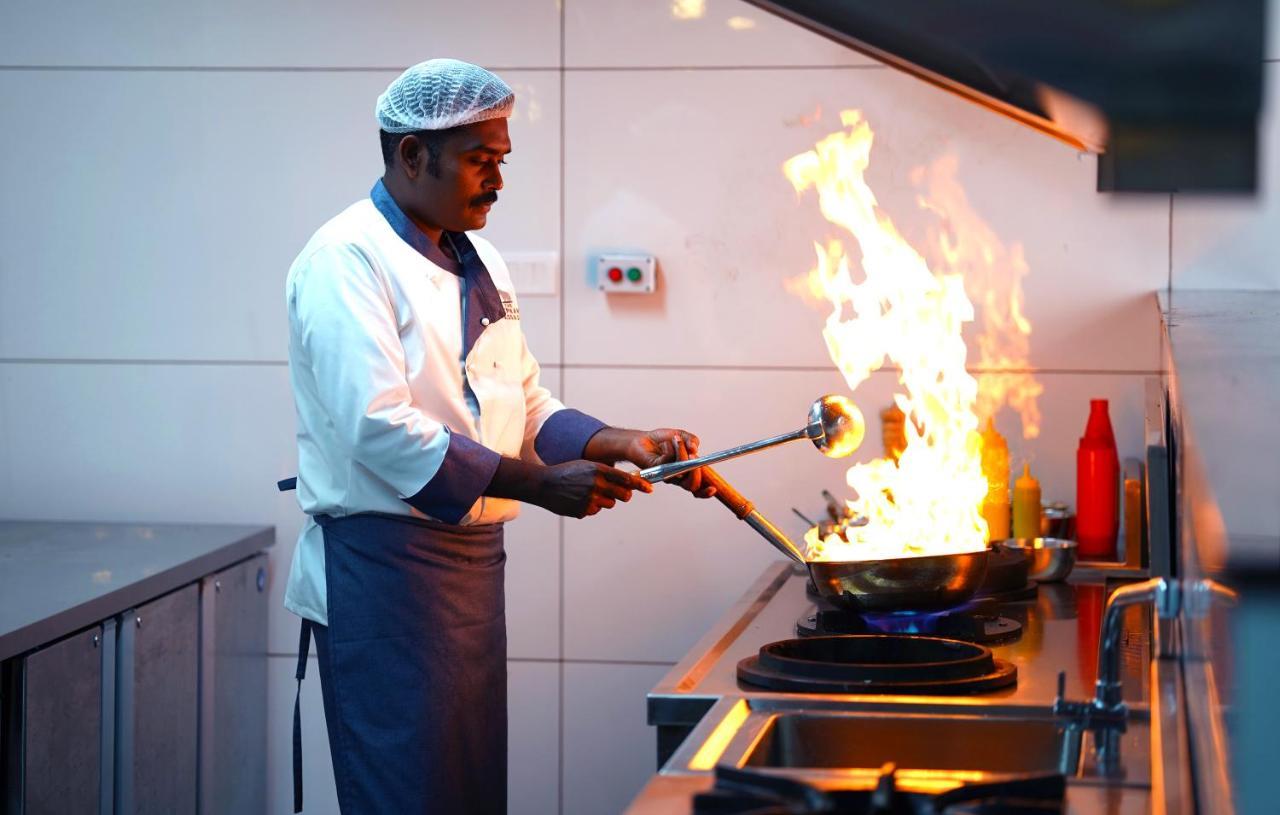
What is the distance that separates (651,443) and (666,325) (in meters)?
0.76

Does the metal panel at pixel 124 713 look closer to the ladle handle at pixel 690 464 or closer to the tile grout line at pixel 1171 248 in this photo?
A: the ladle handle at pixel 690 464

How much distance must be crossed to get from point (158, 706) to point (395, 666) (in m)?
0.68

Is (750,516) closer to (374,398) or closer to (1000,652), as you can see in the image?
(1000,652)

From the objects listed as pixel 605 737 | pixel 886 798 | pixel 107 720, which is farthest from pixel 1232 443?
pixel 605 737

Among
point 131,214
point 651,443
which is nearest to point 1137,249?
point 651,443

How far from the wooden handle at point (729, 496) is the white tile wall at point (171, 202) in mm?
896

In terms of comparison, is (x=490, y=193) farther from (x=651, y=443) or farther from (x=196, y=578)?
(x=196, y=578)

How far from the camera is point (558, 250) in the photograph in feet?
9.47

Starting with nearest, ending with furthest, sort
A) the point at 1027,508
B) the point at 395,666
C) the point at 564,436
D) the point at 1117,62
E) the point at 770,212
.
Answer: the point at 1117,62 < the point at 395,666 < the point at 564,436 < the point at 1027,508 < the point at 770,212

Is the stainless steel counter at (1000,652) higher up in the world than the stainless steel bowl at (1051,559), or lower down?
lower down

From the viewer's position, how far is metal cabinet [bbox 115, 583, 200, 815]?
231 centimetres

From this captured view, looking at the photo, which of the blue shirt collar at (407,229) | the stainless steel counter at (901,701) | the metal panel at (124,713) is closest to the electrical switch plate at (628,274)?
the blue shirt collar at (407,229)

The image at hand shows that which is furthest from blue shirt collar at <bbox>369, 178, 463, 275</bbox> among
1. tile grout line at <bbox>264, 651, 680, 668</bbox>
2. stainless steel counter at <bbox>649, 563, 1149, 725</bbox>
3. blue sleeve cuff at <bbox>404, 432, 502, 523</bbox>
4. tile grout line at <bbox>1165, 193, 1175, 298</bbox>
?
tile grout line at <bbox>1165, 193, 1175, 298</bbox>

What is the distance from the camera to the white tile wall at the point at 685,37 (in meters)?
2.81
